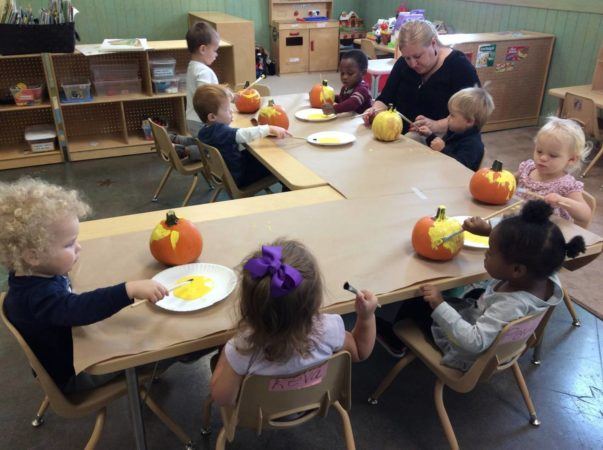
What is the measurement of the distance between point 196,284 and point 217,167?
1348 mm

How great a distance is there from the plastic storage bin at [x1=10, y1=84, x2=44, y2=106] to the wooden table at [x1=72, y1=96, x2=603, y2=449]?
2.68 m

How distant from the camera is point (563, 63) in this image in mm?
5004

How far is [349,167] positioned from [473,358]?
1029 mm

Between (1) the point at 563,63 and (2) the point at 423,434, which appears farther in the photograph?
(1) the point at 563,63

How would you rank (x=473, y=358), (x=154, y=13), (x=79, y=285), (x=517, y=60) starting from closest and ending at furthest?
(x=79, y=285) < (x=473, y=358) < (x=517, y=60) < (x=154, y=13)

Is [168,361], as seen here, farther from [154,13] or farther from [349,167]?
[154,13]

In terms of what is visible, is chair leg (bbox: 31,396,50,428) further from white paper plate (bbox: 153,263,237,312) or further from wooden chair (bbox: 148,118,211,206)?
wooden chair (bbox: 148,118,211,206)

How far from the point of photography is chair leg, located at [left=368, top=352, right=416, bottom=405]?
68.8 inches

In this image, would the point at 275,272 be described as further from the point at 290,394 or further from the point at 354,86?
the point at 354,86

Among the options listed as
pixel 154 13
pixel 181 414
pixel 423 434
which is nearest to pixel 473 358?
pixel 423 434

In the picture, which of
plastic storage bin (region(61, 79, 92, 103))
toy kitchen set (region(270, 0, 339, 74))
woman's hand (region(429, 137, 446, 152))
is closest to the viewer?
woman's hand (region(429, 137, 446, 152))

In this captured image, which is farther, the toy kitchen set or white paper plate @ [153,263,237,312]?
the toy kitchen set

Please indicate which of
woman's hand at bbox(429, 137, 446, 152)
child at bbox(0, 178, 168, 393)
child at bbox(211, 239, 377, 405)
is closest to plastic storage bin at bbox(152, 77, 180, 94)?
Result: woman's hand at bbox(429, 137, 446, 152)

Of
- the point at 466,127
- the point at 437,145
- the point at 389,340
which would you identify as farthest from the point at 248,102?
the point at 389,340
